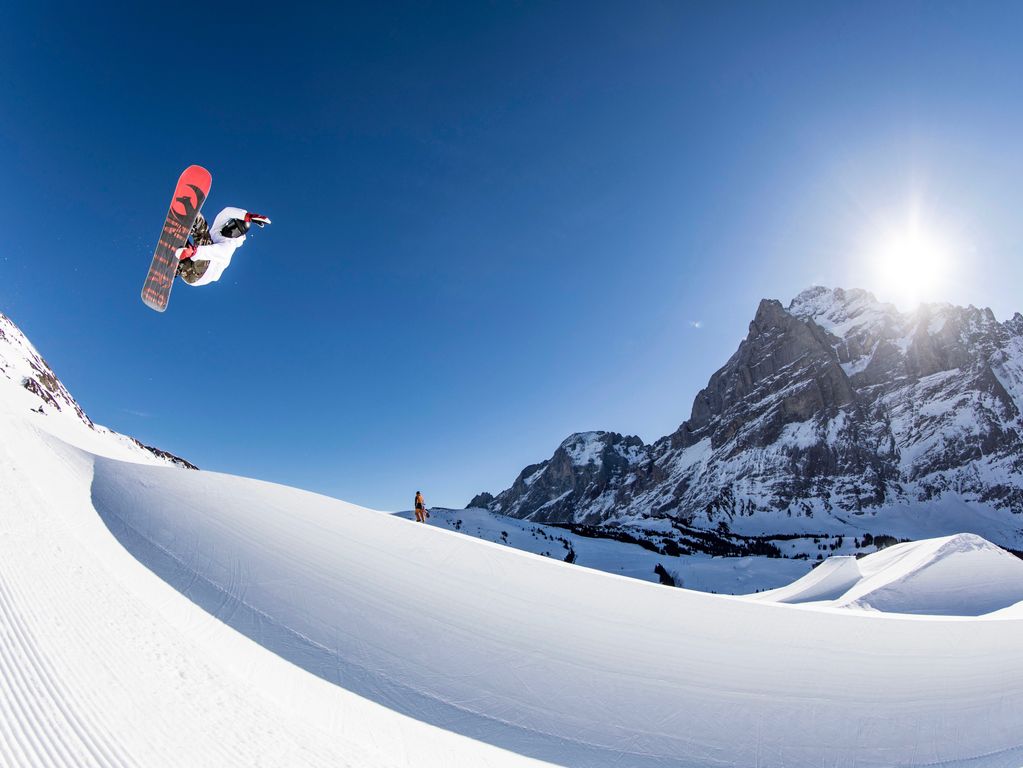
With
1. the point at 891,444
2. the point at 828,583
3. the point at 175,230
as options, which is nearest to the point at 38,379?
the point at 175,230

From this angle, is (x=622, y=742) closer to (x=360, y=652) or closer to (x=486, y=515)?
(x=360, y=652)

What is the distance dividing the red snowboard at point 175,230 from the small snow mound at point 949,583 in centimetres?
2194

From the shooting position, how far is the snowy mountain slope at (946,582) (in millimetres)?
16016

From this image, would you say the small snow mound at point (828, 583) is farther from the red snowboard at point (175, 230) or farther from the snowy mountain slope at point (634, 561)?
the red snowboard at point (175, 230)

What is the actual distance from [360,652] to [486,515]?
5814 cm

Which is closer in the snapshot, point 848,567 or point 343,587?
point 343,587

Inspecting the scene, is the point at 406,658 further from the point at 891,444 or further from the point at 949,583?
the point at 891,444

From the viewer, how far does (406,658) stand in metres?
6.47

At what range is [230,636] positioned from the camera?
6.21 m

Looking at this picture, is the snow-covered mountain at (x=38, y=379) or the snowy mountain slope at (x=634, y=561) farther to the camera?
the snow-covered mountain at (x=38, y=379)

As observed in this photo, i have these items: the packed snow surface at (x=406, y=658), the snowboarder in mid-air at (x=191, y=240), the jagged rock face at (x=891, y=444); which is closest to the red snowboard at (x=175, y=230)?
the snowboarder in mid-air at (x=191, y=240)

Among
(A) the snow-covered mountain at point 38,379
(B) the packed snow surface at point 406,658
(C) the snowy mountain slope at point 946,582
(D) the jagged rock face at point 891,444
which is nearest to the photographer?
(B) the packed snow surface at point 406,658

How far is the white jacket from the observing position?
11.5 metres

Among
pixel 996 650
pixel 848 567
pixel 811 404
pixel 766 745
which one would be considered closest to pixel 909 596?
pixel 848 567
